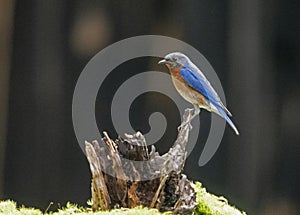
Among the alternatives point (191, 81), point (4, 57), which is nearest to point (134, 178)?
point (191, 81)

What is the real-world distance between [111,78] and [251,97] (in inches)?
19.8

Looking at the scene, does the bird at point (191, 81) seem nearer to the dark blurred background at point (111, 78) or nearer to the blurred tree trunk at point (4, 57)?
the dark blurred background at point (111, 78)

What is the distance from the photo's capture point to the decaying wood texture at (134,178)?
4.17 feet

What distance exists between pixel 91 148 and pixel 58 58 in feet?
4.89

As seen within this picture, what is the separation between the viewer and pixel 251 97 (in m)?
2.71

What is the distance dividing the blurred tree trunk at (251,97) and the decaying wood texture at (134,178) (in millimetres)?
1411

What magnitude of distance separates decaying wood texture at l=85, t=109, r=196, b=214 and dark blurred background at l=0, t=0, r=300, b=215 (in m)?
1.38

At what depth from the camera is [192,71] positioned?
143cm

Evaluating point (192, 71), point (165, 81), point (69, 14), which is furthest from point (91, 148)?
point (69, 14)

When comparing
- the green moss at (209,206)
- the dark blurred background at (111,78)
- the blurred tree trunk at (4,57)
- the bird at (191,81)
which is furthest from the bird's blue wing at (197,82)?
the blurred tree trunk at (4,57)

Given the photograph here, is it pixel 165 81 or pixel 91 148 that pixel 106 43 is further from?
pixel 91 148

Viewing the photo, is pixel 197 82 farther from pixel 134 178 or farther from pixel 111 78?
pixel 111 78

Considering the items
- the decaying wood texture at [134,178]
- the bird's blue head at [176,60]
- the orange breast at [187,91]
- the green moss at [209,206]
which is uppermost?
the bird's blue head at [176,60]

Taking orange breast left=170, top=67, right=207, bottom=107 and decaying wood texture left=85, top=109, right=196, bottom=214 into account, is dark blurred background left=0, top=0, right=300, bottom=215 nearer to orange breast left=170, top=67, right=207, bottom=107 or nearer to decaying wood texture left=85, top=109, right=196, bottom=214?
orange breast left=170, top=67, right=207, bottom=107
